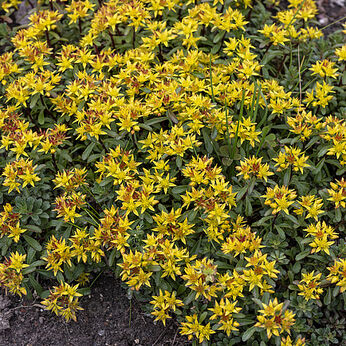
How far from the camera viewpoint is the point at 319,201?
9.95ft

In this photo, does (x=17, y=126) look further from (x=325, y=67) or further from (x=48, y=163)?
(x=325, y=67)

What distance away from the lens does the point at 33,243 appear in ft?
10.5

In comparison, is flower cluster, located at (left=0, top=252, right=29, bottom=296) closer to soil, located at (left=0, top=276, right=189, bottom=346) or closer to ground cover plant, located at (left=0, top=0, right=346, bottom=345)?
ground cover plant, located at (left=0, top=0, right=346, bottom=345)

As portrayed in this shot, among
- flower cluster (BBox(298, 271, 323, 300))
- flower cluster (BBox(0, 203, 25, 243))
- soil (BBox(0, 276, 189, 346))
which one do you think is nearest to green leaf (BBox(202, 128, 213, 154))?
flower cluster (BBox(298, 271, 323, 300))

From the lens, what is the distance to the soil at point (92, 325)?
312 centimetres

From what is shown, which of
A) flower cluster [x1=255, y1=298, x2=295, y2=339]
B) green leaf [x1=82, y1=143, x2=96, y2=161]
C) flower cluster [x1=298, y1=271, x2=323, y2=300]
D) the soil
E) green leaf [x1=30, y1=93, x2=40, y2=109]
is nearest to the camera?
flower cluster [x1=255, y1=298, x2=295, y2=339]

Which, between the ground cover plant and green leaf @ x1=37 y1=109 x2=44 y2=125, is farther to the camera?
green leaf @ x1=37 y1=109 x2=44 y2=125

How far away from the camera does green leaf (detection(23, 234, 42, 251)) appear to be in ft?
10.4

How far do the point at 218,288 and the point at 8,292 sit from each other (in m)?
1.58

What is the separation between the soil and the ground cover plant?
0.40 ft

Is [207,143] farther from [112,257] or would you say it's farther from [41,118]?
[41,118]

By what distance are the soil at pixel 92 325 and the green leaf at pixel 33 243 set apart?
437 mm

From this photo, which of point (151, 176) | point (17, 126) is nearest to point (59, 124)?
point (17, 126)

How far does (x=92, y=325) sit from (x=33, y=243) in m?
0.73
